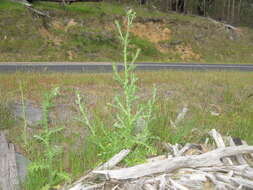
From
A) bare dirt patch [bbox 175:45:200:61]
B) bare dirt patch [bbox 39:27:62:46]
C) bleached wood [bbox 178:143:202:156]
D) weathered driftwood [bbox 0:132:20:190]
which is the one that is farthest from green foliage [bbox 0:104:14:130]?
bare dirt patch [bbox 175:45:200:61]

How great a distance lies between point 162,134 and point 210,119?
1.64 meters

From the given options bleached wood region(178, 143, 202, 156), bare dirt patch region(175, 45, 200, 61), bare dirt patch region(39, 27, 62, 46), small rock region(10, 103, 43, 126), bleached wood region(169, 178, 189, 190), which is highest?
bare dirt patch region(39, 27, 62, 46)

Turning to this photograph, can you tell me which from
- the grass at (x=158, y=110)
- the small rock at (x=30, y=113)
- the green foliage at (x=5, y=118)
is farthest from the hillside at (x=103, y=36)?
the green foliage at (x=5, y=118)

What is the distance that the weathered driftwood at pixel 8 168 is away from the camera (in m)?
3.00

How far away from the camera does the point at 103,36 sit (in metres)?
27.4

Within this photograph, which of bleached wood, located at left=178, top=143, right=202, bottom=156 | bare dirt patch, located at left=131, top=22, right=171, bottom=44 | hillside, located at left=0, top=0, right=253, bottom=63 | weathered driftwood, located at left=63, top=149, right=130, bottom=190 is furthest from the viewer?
bare dirt patch, located at left=131, top=22, right=171, bottom=44

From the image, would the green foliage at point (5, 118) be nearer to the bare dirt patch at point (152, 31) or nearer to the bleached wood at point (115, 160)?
the bleached wood at point (115, 160)

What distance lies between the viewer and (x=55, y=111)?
5.79m

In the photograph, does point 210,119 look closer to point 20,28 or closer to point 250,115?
point 250,115

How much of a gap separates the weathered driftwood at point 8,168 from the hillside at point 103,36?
1812 centimetres

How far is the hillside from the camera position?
2311 cm

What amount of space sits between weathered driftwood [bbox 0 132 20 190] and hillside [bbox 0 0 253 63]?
1812 centimetres

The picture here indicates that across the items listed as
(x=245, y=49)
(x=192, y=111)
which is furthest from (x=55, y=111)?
(x=245, y=49)

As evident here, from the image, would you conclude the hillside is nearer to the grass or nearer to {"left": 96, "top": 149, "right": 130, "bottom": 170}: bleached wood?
the grass
